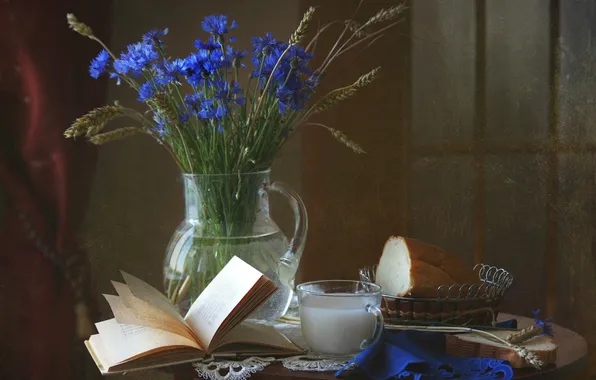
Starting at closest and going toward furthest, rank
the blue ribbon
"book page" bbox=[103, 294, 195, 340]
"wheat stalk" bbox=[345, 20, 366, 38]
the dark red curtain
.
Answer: the blue ribbon → "book page" bbox=[103, 294, 195, 340] → "wheat stalk" bbox=[345, 20, 366, 38] → the dark red curtain

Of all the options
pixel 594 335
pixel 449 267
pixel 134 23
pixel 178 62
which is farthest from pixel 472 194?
pixel 178 62

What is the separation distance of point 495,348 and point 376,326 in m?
0.18

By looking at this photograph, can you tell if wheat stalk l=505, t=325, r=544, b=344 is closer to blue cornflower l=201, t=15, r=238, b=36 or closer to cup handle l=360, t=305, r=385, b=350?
cup handle l=360, t=305, r=385, b=350

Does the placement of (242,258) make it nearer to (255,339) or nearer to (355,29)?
(255,339)

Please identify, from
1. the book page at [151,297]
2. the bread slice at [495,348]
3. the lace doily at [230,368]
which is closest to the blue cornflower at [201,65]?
the book page at [151,297]

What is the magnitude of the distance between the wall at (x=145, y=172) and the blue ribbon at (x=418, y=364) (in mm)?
1159

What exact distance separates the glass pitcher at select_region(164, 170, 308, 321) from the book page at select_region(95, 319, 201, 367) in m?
0.16

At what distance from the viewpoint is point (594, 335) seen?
2242 millimetres

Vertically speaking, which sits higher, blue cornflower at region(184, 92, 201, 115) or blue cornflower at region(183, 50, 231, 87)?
blue cornflower at region(183, 50, 231, 87)

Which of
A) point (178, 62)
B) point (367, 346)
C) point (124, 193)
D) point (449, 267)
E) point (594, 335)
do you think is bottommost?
point (594, 335)

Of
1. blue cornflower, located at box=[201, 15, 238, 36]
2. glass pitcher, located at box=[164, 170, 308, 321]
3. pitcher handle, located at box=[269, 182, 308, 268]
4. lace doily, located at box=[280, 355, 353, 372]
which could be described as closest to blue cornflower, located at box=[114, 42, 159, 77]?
blue cornflower, located at box=[201, 15, 238, 36]

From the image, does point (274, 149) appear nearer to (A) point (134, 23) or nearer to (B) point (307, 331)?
(B) point (307, 331)

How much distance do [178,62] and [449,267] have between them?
0.59 m

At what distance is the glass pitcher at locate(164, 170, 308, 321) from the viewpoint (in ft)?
4.29
